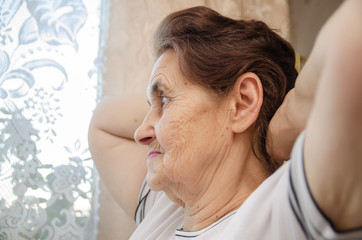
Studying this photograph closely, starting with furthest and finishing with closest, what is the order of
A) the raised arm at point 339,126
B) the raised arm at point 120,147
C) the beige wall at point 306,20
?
the beige wall at point 306,20 → the raised arm at point 120,147 → the raised arm at point 339,126

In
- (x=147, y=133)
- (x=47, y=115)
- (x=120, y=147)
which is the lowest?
(x=120, y=147)

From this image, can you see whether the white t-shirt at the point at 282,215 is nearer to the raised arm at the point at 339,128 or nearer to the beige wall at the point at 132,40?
the raised arm at the point at 339,128

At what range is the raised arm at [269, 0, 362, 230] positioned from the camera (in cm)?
42

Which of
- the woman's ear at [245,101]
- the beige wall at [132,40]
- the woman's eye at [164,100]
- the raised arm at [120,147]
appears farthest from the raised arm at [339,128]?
the beige wall at [132,40]

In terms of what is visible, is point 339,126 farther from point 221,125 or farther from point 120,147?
point 120,147

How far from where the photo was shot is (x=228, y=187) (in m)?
0.87

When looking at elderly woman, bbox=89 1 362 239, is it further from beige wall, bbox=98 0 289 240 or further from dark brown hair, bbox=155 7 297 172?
beige wall, bbox=98 0 289 240

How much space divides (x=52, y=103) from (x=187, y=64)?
0.77m

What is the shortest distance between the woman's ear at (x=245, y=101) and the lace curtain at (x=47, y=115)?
2.67 feet

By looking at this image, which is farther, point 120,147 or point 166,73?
point 120,147

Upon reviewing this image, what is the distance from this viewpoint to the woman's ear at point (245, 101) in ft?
2.81

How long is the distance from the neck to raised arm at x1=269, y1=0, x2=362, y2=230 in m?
0.40

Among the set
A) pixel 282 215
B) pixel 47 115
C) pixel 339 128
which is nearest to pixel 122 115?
pixel 47 115

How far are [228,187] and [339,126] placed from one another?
0.47m
